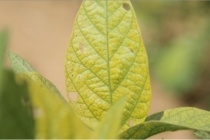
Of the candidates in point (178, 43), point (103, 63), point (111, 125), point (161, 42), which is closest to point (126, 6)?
point (103, 63)

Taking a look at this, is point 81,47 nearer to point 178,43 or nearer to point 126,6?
point 126,6

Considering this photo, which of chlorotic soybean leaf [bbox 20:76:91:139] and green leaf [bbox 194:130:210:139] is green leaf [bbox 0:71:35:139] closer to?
chlorotic soybean leaf [bbox 20:76:91:139]

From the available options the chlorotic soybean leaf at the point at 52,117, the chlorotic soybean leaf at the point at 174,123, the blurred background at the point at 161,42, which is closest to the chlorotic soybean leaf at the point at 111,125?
the chlorotic soybean leaf at the point at 52,117

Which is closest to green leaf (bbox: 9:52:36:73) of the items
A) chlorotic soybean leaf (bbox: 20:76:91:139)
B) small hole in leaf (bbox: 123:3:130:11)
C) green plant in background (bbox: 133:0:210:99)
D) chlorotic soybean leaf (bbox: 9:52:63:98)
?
chlorotic soybean leaf (bbox: 9:52:63:98)

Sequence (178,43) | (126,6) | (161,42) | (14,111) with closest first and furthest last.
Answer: (14,111), (126,6), (178,43), (161,42)

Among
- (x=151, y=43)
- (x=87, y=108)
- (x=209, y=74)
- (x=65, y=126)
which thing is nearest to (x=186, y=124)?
(x=87, y=108)

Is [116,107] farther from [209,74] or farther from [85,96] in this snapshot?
[209,74]
